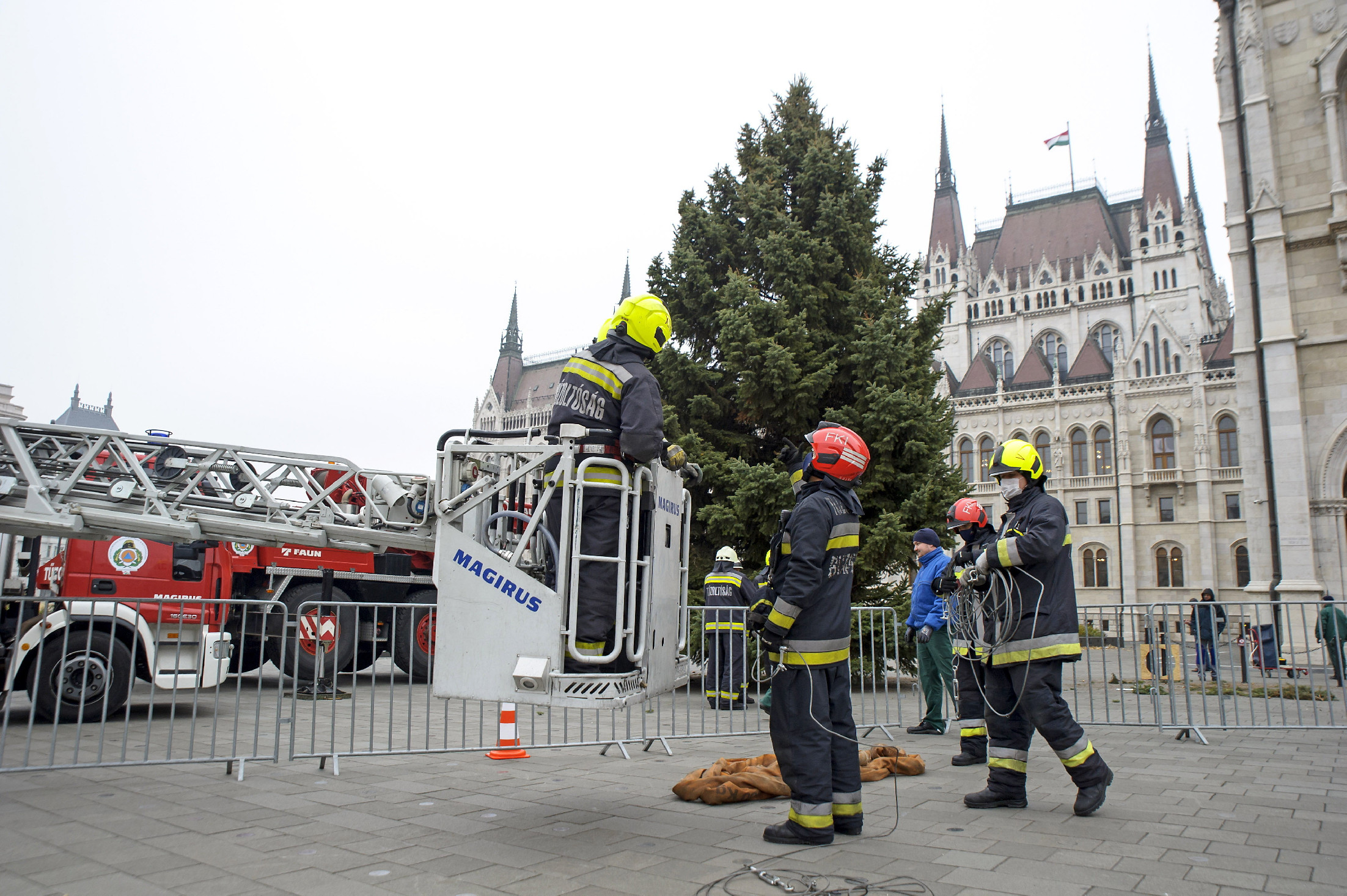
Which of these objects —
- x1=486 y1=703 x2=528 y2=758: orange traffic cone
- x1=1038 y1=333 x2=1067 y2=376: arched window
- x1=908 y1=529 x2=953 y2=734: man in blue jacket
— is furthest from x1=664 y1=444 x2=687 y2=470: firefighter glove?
x1=1038 y1=333 x2=1067 y2=376: arched window

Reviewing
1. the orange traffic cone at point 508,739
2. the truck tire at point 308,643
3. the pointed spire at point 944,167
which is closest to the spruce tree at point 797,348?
the truck tire at point 308,643

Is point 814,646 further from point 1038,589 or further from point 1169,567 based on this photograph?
point 1169,567

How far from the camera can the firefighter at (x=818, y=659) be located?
14.0ft

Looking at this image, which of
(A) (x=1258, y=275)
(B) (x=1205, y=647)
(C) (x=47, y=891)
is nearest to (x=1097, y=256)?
(A) (x=1258, y=275)

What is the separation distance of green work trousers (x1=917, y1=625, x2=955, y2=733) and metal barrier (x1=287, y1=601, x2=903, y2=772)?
1.28 feet

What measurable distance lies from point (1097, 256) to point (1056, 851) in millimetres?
80412

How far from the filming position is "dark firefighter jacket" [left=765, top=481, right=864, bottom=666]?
4383 mm

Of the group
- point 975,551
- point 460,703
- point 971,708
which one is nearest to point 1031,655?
point 975,551

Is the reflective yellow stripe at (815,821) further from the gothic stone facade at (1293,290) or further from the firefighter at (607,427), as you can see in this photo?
the gothic stone facade at (1293,290)

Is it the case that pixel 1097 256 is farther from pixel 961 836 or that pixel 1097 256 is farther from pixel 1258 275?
pixel 961 836

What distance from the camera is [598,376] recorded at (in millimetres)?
4391

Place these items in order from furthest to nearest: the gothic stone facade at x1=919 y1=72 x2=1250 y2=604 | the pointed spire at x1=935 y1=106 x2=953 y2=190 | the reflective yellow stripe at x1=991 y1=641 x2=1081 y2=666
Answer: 1. the pointed spire at x1=935 y1=106 x2=953 y2=190
2. the gothic stone facade at x1=919 y1=72 x2=1250 y2=604
3. the reflective yellow stripe at x1=991 y1=641 x2=1081 y2=666

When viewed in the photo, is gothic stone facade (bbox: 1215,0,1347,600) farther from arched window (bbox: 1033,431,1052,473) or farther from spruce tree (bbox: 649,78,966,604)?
arched window (bbox: 1033,431,1052,473)

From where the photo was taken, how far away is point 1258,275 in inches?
750
